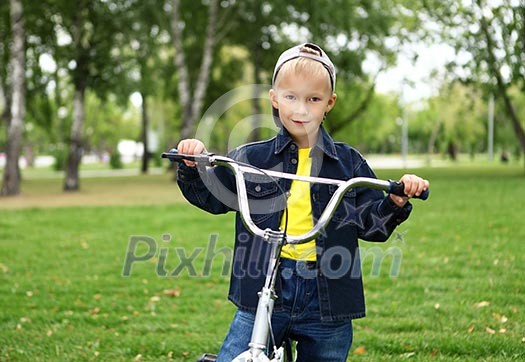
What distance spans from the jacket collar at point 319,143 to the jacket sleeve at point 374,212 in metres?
0.16

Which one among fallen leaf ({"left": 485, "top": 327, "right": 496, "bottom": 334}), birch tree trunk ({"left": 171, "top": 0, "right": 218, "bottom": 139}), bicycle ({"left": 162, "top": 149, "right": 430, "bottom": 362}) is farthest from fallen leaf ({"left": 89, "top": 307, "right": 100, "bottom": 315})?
birch tree trunk ({"left": 171, "top": 0, "right": 218, "bottom": 139})

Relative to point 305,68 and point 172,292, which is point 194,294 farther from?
point 305,68

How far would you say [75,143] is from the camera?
22.2 m

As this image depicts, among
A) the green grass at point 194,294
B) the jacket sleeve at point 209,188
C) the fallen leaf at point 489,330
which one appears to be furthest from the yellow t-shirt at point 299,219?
the fallen leaf at point 489,330

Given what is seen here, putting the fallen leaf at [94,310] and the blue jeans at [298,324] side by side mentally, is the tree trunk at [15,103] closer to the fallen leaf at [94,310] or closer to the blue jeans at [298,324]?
the fallen leaf at [94,310]

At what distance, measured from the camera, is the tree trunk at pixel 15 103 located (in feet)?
62.1

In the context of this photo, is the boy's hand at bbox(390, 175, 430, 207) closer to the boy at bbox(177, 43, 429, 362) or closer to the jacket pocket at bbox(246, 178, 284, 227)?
the boy at bbox(177, 43, 429, 362)

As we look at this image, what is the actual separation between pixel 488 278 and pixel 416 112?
252ft

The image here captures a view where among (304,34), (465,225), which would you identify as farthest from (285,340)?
(304,34)

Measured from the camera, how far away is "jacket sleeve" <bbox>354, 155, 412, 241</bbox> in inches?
112

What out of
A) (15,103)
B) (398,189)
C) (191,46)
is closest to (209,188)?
(398,189)

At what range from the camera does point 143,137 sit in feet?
132

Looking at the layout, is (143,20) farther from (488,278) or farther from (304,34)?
(488,278)

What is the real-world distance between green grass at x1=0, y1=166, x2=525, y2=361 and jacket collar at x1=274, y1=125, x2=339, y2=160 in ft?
2.20
